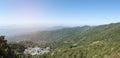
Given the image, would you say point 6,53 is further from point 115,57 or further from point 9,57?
point 115,57

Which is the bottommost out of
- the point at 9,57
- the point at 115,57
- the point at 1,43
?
the point at 115,57

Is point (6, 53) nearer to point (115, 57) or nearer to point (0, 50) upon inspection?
point (0, 50)

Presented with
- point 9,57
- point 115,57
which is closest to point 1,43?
point 9,57

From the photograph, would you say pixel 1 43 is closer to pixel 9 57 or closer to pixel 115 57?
pixel 9 57

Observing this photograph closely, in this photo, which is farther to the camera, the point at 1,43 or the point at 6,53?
the point at 1,43

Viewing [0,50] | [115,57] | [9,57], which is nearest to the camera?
[0,50]

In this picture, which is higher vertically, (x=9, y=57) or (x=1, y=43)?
(x=1, y=43)

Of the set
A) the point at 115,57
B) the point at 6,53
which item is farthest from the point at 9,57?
the point at 115,57

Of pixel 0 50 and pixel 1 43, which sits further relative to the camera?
pixel 1 43

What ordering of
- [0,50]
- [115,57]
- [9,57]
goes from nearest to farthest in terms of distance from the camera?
1. [0,50]
2. [9,57]
3. [115,57]
